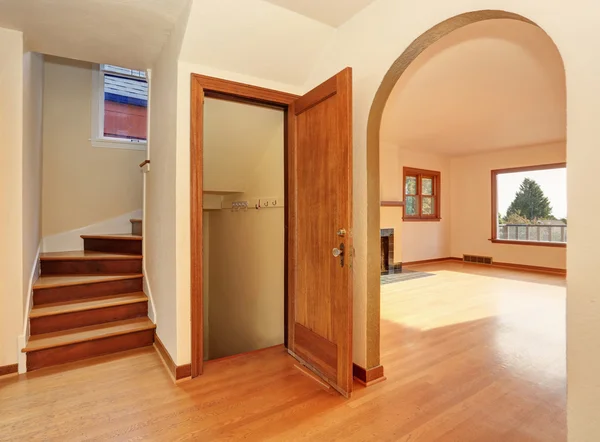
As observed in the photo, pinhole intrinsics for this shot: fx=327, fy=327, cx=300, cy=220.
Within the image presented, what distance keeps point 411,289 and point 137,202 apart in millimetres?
4136

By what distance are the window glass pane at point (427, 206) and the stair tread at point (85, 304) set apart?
21.0 ft

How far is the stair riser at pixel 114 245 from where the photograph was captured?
3.57m

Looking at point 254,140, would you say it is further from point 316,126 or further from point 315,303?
point 315,303

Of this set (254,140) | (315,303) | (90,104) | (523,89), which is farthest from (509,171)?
(90,104)

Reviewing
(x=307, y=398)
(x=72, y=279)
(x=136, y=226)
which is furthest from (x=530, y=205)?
(x=72, y=279)

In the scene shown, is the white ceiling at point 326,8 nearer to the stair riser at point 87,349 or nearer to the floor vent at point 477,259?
the stair riser at point 87,349

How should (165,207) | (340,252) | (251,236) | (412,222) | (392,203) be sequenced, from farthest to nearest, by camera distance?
(412,222) < (392,203) < (251,236) < (165,207) < (340,252)

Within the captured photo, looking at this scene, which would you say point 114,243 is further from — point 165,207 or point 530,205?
point 530,205

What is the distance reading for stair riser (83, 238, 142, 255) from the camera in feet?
11.7

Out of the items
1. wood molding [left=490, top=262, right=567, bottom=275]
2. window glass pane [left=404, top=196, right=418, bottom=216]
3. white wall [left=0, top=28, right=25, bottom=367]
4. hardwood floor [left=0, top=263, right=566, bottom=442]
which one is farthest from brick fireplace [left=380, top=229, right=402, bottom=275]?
white wall [left=0, top=28, right=25, bottom=367]

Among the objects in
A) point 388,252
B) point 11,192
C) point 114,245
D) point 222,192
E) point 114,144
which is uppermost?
point 114,144

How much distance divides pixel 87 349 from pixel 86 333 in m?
0.13

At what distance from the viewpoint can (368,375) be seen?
7.19ft

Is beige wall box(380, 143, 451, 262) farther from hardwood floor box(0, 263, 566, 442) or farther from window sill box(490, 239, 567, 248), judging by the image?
hardwood floor box(0, 263, 566, 442)
